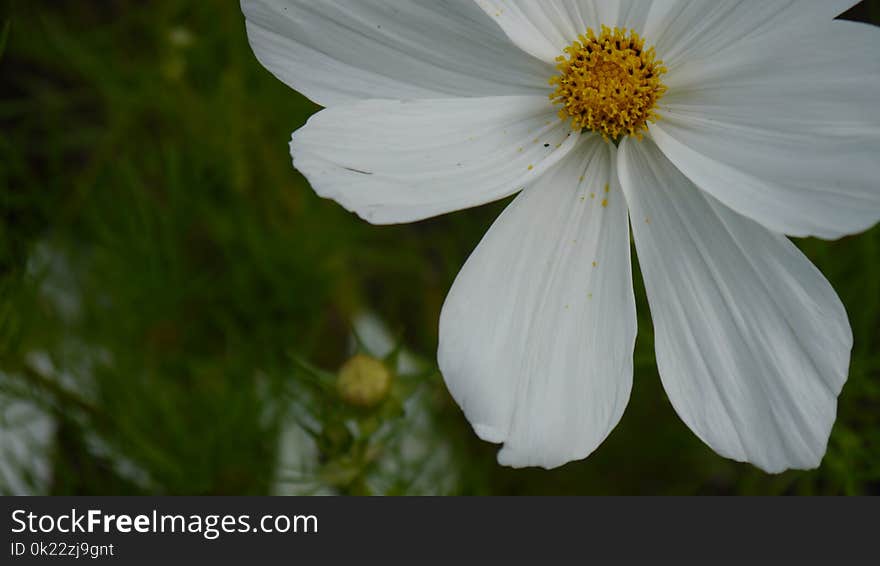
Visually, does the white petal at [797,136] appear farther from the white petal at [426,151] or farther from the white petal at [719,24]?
the white petal at [426,151]

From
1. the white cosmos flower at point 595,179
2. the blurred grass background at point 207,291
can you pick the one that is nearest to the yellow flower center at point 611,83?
the white cosmos flower at point 595,179

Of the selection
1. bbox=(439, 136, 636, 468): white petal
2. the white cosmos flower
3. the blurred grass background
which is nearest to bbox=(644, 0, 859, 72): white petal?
the white cosmos flower

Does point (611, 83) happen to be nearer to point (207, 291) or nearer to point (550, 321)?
point (550, 321)

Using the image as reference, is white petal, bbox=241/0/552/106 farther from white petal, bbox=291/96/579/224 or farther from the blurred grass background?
the blurred grass background

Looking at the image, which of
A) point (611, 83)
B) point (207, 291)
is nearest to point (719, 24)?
point (611, 83)

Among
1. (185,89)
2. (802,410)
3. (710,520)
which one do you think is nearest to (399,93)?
(802,410)

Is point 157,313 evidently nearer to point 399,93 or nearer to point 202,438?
point 202,438
